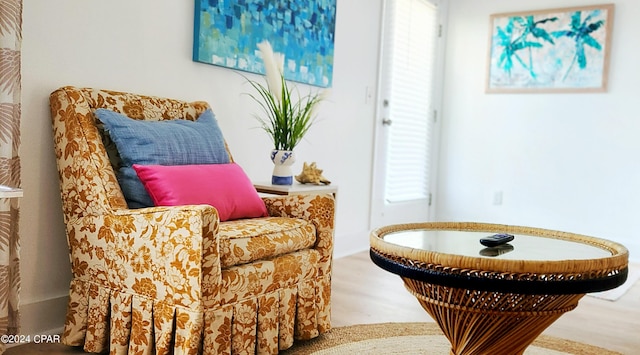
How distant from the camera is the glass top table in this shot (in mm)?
1350

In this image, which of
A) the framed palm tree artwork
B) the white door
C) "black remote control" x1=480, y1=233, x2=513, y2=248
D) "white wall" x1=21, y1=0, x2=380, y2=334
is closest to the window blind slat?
the white door

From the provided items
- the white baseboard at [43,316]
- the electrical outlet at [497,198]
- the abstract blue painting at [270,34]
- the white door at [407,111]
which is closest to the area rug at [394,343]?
the white baseboard at [43,316]

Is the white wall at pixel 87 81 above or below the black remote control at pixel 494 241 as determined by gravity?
above

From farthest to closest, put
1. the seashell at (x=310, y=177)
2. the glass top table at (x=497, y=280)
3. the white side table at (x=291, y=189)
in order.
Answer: the seashell at (x=310, y=177), the white side table at (x=291, y=189), the glass top table at (x=497, y=280)

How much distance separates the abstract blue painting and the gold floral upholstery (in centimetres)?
66

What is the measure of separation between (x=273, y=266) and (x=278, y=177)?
86 centimetres

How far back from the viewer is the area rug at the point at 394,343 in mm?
2100

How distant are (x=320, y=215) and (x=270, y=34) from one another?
1.27 metres

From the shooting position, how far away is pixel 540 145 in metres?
4.63

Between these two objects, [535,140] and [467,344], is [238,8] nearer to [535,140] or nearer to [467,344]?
[467,344]

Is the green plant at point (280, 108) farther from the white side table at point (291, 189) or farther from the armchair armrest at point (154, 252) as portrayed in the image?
the armchair armrest at point (154, 252)

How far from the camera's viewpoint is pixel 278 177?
108 inches

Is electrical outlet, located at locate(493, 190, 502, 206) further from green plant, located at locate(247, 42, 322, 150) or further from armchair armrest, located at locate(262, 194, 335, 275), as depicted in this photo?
armchair armrest, located at locate(262, 194, 335, 275)

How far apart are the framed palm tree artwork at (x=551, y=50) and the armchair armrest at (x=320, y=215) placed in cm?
305
